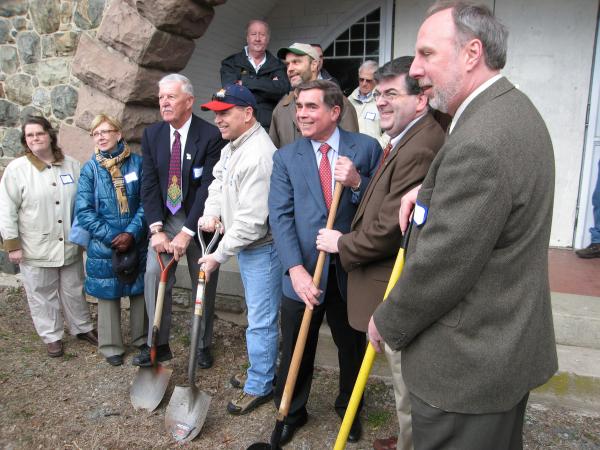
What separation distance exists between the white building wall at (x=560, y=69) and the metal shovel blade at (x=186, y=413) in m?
4.04

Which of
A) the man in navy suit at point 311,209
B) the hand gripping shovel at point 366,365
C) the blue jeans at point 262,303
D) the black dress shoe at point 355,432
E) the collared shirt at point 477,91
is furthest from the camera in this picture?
the blue jeans at point 262,303

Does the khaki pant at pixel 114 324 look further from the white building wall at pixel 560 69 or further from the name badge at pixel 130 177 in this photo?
the white building wall at pixel 560 69

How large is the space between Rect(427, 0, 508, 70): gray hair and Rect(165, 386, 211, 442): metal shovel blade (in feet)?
8.04

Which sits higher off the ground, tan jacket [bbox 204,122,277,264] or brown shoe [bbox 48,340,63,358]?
tan jacket [bbox 204,122,277,264]

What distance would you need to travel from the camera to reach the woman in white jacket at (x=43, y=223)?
3.91 m

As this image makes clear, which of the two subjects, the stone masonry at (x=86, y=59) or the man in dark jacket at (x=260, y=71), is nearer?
the stone masonry at (x=86, y=59)

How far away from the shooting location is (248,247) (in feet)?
10.1

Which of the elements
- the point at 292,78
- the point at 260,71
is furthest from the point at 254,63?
the point at 292,78

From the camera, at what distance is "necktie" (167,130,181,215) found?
11.6 feet

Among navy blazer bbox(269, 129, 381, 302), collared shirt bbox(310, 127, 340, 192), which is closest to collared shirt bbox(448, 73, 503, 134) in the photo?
navy blazer bbox(269, 129, 381, 302)

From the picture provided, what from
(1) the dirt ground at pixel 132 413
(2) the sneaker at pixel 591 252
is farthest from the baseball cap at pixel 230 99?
(2) the sneaker at pixel 591 252

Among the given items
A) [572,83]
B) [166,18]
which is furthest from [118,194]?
[572,83]

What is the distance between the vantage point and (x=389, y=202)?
227 centimetres

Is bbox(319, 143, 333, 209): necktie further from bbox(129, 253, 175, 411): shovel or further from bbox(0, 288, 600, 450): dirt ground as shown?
bbox(0, 288, 600, 450): dirt ground
